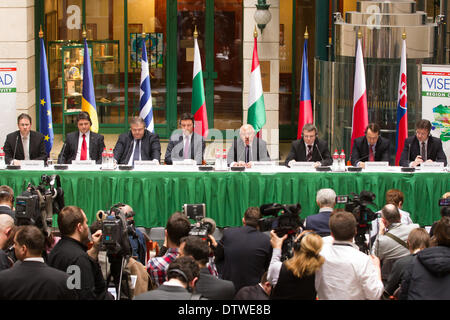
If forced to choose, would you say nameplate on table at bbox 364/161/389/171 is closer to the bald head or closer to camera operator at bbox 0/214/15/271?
the bald head

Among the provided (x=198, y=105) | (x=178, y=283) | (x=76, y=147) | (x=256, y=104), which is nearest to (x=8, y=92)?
(x=76, y=147)

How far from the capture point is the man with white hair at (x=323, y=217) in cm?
758

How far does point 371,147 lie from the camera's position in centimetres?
1080

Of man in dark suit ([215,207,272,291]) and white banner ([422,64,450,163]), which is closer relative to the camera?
man in dark suit ([215,207,272,291])

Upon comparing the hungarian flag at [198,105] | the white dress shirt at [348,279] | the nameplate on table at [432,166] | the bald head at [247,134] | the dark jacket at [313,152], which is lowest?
the white dress shirt at [348,279]

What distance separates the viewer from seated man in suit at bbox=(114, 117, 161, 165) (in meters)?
10.9

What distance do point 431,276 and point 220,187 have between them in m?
4.40

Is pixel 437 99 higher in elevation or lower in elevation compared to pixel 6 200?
higher

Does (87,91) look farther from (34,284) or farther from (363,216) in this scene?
(34,284)

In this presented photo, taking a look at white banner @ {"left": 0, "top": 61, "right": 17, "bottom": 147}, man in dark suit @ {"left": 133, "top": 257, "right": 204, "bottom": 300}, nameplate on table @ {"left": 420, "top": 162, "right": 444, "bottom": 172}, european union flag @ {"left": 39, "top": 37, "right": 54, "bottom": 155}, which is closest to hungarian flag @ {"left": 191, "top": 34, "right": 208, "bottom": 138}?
european union flag @ {"left": 39, "top": 37, "right": 54, "bottom": 155}

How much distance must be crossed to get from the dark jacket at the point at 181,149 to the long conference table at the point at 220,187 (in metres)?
0.92

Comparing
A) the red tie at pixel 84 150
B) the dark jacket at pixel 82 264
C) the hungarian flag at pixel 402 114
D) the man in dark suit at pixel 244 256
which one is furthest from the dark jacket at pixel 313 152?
the dark jacket at pixel 82 264

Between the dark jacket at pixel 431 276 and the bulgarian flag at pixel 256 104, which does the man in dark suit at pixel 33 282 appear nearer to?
the dark jacket at pixel 431 276

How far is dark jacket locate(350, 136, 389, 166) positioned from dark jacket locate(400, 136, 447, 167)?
0.24 metres
